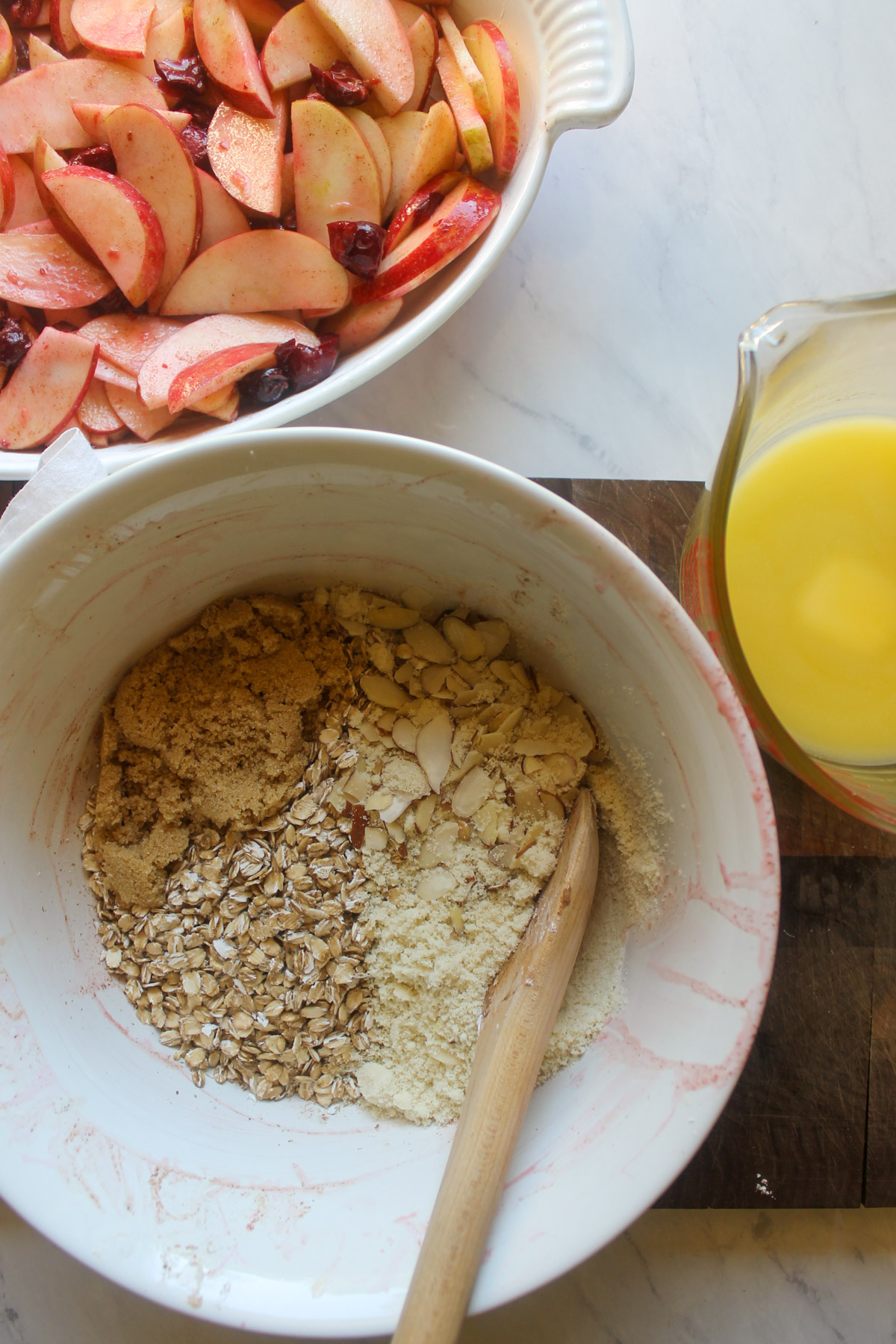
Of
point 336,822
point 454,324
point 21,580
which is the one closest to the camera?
point 21,580

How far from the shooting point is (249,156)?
718 mm

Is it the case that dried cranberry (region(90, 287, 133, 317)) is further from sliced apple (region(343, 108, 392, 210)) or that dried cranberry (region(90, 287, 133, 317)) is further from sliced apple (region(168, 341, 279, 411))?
sliced apple (region(343, 108, 392, 210))

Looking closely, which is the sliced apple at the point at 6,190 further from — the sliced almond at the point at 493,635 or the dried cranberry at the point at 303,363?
the sliced almond at the point at 493,635

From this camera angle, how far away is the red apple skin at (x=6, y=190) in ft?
2.33

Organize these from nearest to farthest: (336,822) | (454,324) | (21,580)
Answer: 1. (21,580)
2. (336,822)
3. (454,324)

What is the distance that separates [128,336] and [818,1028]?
0.81 metres

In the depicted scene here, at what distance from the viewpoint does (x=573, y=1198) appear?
512 millimetres

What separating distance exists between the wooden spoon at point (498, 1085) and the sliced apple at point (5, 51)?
2.02ft

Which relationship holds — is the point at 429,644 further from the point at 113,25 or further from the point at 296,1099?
the point at 113,25

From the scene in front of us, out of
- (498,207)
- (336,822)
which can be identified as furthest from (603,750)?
(498,207)

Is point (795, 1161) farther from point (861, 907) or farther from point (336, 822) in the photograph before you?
point (336, 822)

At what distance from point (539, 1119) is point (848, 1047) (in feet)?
0.95

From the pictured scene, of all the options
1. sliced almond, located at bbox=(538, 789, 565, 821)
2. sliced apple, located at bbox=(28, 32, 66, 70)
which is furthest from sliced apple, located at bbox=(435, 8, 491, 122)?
sliced almond, located at bbox=(538, 789, 565, 821)

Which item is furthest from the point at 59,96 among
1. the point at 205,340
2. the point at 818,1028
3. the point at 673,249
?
the point at 818,1028
